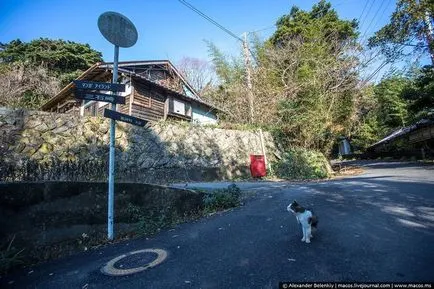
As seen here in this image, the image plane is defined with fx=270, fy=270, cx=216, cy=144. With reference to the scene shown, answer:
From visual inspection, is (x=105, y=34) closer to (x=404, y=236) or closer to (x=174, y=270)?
(x=174, y=270)

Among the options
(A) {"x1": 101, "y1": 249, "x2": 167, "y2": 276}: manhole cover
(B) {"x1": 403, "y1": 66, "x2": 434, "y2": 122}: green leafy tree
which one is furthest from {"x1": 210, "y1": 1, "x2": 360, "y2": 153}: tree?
(A) {"x1": 101, "y1": 249, "x2": 167, "y2": 276}: manhole cover

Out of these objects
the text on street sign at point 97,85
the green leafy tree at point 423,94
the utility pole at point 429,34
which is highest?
the utility pole at point 429,34

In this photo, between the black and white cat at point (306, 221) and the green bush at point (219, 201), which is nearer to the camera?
the black and white cat at point (306, 221)

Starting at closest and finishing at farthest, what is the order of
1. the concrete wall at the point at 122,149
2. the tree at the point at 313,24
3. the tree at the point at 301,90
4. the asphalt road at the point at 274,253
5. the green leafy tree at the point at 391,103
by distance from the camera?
Answer: 1. the asphalt road at the point at 274,253
2. the concrete wall at the point at 122,149
3. the tree at the point at 301,90
4. the tree at the point at 313,24
5. the green leafy tree at the point at 391,103

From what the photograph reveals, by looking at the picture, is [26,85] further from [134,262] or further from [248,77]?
[134,262]

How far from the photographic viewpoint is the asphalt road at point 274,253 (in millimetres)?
3104

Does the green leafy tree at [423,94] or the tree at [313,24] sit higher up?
the tree at [313,24]

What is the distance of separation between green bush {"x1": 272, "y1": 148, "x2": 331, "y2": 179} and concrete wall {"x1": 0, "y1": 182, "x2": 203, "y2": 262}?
9.10 m

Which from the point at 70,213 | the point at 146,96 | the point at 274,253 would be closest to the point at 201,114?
the point at 146,96

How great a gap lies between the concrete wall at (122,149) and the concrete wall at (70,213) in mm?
2433

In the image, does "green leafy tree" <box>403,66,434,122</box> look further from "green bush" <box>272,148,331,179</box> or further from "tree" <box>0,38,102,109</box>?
"tree" <box>0,38,102,109</box>

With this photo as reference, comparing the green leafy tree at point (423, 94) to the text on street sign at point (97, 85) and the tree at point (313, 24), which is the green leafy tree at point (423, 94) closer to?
the tree at point (313, 24)

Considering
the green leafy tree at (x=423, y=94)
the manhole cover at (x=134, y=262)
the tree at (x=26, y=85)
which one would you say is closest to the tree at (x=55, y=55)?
the tree at (x=26, y=85)

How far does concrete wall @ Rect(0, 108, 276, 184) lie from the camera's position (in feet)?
26.9
